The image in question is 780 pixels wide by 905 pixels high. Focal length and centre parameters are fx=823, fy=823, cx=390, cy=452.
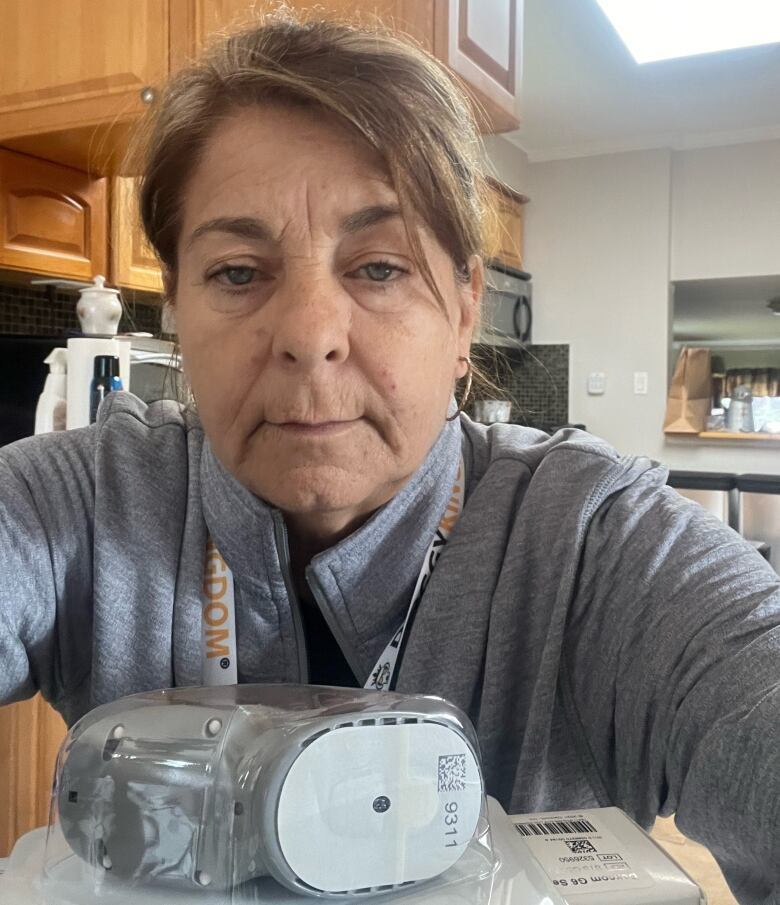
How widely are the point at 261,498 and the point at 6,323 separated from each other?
1.92m

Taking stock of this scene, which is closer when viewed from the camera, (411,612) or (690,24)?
(411,612)

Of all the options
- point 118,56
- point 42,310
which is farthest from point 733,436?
point 118,56

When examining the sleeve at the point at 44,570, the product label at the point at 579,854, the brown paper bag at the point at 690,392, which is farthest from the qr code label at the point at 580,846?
the brown paper bag at the point at 690,392

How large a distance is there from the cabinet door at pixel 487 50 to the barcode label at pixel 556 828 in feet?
4.11

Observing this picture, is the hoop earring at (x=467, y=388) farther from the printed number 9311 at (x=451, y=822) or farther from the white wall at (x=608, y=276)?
the white wall at (x=608, y=276)

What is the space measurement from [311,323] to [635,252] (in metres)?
4.04

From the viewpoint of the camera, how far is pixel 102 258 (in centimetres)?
226

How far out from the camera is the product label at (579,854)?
42cm

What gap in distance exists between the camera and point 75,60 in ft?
5.99

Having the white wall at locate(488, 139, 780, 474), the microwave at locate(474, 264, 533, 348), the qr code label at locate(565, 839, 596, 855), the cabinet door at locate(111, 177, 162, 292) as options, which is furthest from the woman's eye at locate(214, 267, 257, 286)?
the white wall at locate(488, 139, 780, 474)

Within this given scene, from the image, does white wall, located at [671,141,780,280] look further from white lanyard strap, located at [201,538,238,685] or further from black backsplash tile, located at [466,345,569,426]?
white lanyard strap, located at [201,538,238,685]

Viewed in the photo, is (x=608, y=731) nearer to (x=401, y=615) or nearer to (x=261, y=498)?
(x=401, y=615)

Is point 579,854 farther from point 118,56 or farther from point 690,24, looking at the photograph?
point 690,24

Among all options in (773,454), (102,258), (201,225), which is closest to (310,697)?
(201,225)
